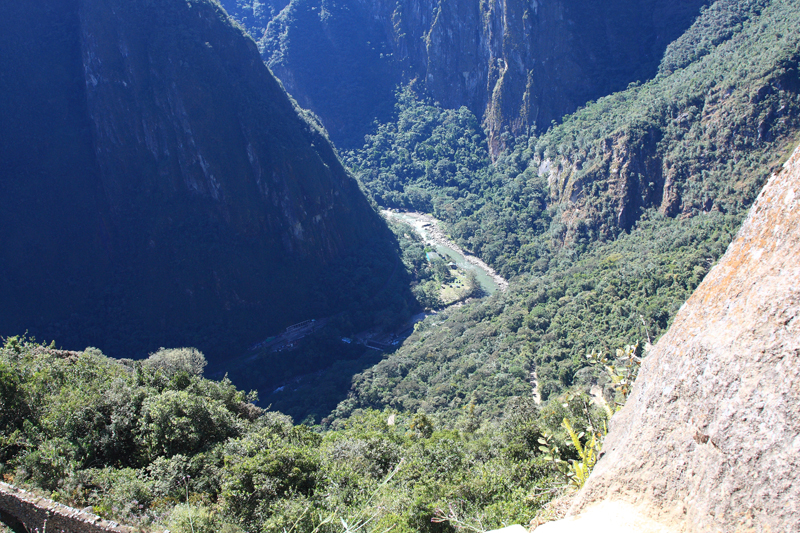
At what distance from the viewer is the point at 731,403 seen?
5.28 metres

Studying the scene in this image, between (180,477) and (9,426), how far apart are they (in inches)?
234

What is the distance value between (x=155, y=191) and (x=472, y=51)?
76143 millimetres

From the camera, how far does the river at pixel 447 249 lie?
7450cm

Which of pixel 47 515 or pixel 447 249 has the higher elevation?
pixel 447 249

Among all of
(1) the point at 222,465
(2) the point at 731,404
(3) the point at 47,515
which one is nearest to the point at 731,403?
(2) the point at 731,404

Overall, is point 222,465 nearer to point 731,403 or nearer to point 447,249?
point 731,403

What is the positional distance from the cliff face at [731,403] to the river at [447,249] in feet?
216

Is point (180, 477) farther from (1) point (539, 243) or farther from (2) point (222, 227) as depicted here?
(1) point (539, 243)

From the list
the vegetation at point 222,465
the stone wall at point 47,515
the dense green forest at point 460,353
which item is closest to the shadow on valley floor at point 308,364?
the dense green forest at point 460,353

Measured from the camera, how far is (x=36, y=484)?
41.6ft

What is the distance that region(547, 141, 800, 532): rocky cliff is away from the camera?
4.80 meters

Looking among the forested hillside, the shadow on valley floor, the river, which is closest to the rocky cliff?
the forested hillside

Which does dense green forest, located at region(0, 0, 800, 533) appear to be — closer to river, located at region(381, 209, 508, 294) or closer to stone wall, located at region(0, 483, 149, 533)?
stone wall, located at region(0, 483, 149, 533)

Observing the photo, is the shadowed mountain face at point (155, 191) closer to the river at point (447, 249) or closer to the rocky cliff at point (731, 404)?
the river at point (447, 249)
